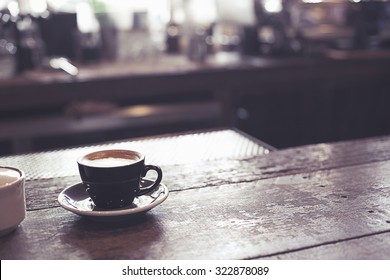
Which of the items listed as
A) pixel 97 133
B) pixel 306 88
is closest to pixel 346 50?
pixel 306 88

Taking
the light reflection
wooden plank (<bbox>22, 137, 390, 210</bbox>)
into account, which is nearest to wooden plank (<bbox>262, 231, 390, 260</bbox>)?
wooden plank (<bbox>22, 137, 390, 210</bbox>)

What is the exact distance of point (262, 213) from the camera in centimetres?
100

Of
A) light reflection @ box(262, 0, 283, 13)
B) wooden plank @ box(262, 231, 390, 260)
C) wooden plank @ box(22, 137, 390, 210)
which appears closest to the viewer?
wooden plank @ box(262, 231, 390, 260)

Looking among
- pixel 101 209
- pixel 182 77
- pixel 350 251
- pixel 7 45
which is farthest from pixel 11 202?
pixel 7 45

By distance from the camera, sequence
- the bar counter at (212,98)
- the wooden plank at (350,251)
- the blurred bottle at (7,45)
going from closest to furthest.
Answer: the wooden plank at (350,251) < the blurred bottle at (7,45) < the bar counter at (212,98)

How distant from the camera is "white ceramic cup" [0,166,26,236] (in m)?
0.88

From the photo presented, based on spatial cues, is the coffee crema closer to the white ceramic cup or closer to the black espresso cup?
the black espresso cup

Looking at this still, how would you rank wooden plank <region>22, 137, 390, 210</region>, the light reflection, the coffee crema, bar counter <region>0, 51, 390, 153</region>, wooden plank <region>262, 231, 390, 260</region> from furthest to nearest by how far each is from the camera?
the light reflection, bar counter <region>0, 51, 390, 153</region>, wooden plank <region>22, 137, 390, 210</region>, the coffee crema, wooden plank <region>262, 231, 390, 260</region>

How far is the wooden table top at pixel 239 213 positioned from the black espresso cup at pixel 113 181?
0.04 m

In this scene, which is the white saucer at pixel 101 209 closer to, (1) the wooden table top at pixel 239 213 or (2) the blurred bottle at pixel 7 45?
(1) the wooden table top at pixel 239 213

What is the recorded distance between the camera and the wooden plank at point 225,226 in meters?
0.85

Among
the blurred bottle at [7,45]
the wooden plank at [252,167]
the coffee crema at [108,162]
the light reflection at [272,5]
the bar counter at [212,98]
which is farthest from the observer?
the light reflection at [272,5]

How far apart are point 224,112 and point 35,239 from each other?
2.47 metres

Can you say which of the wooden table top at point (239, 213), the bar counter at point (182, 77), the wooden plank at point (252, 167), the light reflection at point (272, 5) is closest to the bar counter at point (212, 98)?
the bar counter at point (182, 77)
